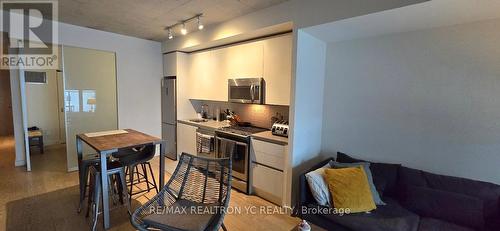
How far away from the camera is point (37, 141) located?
4.68m

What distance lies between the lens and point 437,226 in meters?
1.83

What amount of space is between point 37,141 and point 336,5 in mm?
5975

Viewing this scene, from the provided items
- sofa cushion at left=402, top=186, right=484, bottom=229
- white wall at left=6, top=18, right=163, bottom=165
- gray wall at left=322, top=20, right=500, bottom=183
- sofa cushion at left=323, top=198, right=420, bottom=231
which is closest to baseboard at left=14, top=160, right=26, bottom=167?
white wall at left=6, top=18, right=163, bottom=165

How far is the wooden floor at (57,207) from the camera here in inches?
92.5

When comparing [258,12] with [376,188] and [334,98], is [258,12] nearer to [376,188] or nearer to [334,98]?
[334,98]

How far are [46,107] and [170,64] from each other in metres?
3.36

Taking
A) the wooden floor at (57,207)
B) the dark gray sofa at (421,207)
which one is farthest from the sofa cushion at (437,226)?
the wooden floor at (57,207)

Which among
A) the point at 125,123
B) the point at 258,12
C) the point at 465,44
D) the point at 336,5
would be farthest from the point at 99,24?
the point at 465,44

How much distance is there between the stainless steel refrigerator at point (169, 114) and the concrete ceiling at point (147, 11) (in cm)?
117

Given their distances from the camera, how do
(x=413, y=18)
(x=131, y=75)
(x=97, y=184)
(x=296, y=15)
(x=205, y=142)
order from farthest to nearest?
1. (x=131, y=75)
2. (x=205, y=142)
3. (x=296, y=15)
4. (x=97, y=184)
5. (x=413, y=18)

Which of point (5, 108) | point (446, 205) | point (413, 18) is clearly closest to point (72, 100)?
point (5, 108)

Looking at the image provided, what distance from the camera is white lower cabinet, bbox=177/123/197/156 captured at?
13.2 ft

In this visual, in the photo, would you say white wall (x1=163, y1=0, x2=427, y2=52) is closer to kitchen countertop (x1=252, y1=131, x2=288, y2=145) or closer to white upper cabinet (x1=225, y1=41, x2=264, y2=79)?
white upper cabinet (x1=225, y1=41, x2=264, y2=79)

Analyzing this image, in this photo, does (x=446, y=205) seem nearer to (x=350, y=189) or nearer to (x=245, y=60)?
(x=350, y=189)
